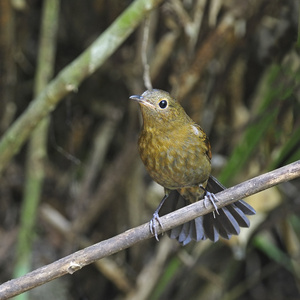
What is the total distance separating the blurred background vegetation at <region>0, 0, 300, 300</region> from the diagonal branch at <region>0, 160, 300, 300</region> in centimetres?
125

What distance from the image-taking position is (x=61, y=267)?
2.21 metres

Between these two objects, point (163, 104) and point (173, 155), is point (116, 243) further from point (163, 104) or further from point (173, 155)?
point (163, 104)

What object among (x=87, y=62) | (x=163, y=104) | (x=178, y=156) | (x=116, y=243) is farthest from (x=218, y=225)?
(x=87, y=62)

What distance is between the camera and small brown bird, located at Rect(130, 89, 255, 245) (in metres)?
2.95

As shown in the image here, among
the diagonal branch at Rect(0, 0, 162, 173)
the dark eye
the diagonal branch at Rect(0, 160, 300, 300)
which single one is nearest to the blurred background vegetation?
the diagonal branch at Rect(0, 0, 162, 173)

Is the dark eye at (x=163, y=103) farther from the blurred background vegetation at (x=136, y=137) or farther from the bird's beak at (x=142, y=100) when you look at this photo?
the blurred background vegetation at (x=136, y=137)

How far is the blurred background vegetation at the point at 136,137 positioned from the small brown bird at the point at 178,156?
643 millimetres

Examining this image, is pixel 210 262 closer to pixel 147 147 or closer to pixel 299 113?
pixel 299 113

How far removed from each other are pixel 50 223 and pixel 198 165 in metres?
1.65

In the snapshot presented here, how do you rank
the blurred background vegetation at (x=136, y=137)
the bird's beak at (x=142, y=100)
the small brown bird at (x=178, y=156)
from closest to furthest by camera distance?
1. the bird's beak at (x=142, y=100)
2. the small brown bird at (x=178, y=156)
3. the blurred background vegetation at (x=136, y=137)

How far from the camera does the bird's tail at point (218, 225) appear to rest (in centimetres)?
292

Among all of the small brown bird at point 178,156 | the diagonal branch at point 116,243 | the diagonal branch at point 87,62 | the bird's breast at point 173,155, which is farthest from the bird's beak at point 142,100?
the diagonal branch at point 116,243

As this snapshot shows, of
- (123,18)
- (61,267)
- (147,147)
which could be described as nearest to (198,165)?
(147,147)

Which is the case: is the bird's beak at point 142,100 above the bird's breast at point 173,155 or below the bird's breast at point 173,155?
above
